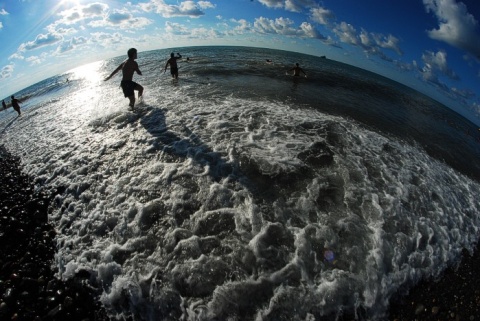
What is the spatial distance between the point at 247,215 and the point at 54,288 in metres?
3.95

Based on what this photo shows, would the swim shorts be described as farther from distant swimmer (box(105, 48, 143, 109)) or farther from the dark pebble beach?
the dark pebble beach

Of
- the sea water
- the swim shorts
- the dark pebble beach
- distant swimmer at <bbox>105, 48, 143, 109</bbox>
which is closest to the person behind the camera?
the dark pebble beach

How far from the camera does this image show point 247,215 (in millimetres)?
5414

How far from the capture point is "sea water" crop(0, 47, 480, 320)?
405 cm

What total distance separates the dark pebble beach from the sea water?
0.65 feet

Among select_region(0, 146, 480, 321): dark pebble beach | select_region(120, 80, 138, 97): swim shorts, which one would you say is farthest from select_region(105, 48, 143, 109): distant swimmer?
select_region(0, 146, 480, 321): dark pebble beach

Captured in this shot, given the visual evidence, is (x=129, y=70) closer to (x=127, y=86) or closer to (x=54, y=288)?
(x=127, y=86)

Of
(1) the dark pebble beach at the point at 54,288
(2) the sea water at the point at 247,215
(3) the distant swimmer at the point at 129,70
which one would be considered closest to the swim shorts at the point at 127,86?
(3) the distant swimmer at the point at 129,70

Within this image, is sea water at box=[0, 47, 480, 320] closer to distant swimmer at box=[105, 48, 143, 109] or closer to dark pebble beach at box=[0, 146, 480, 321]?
dark pebble beach at box=[0, 146, 480, 321]

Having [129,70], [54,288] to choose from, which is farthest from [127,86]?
[54,288]

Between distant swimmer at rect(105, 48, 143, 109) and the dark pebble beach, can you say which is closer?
the dark pebble beach

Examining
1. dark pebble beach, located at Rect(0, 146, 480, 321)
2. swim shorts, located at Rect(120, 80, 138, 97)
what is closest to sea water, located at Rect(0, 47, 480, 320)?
dark pebble beach, located at Rect(0, 146, 480, 321)

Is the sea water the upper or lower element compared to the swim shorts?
lower

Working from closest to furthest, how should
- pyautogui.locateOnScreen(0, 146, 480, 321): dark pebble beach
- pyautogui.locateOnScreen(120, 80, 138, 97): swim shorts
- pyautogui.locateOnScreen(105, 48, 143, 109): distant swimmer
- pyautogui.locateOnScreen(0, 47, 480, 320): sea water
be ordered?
pyautogui.locateOnScreen(0, 146, 480, 321): dark pebble beach, pyautogui.locateOnScreen(0, 47, 480, 320): sea water, pyautogui.locateOnScreen(105, 48, 143, 109): distant swimmer, pyautogui.locateOnScreen(120, 80, 138, 97): swim shorts
